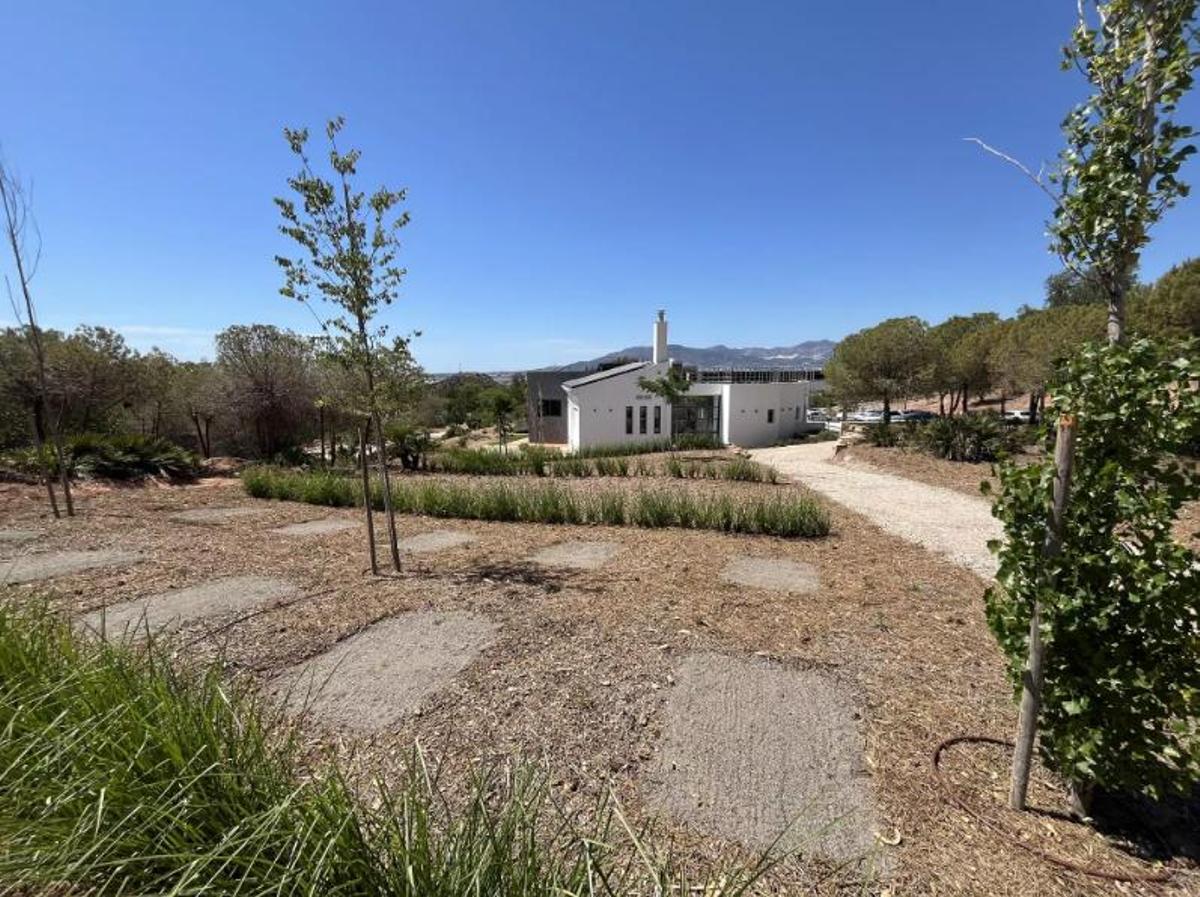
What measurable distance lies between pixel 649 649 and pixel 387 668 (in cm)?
176

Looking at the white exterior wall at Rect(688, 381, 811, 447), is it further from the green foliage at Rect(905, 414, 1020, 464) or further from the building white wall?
the green foliage at Rect(905, 414, 1020, 464)

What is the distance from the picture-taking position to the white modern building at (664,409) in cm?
2475

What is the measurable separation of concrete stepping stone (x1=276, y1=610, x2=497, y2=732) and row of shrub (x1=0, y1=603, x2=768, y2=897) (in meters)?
0.84

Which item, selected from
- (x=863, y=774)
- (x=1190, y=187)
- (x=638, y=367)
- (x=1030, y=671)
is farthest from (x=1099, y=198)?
(x=638, y=367)

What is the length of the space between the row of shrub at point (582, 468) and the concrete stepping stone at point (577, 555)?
6.38 metres

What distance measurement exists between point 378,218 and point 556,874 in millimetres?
5119

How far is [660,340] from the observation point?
1080 inches

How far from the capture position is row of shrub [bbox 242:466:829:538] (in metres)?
7.49

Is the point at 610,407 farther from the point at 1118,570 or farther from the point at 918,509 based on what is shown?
the point at 1118,570

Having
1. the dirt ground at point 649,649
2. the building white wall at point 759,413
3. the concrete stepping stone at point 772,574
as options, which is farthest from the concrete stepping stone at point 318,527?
the building white wall at point 759,413

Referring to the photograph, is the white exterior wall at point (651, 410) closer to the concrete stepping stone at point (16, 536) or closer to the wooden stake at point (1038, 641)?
the concrete stepping stone at point (16, 536)

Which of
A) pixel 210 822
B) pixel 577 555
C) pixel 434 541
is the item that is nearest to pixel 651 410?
pixel 434 541

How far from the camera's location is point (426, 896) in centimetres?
133

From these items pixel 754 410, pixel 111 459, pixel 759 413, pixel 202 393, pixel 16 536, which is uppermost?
pixel 202 393
